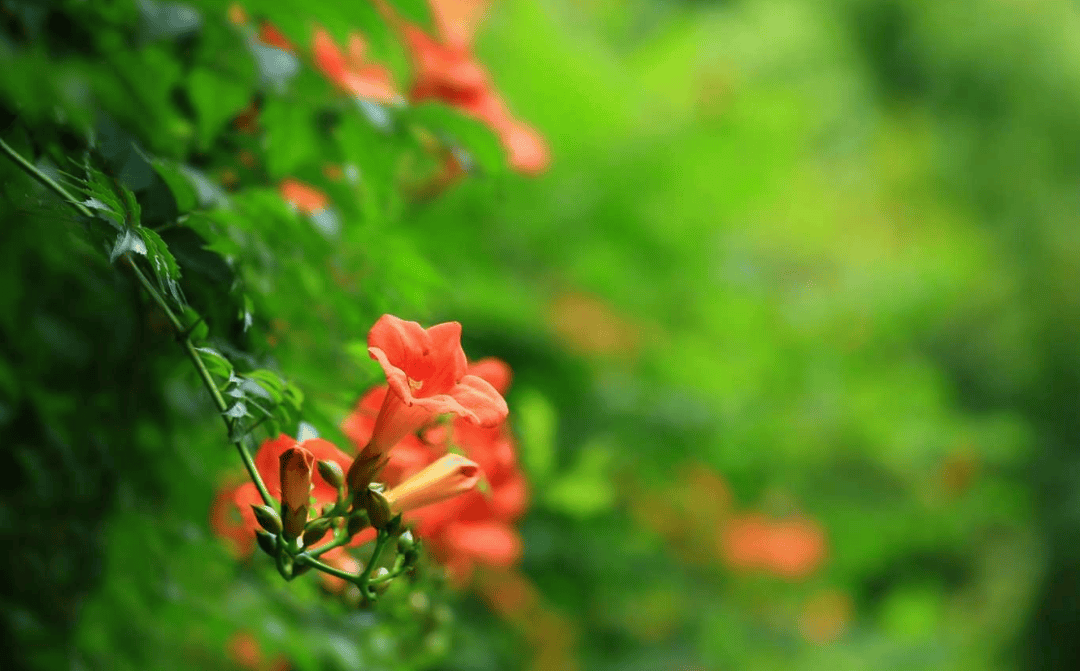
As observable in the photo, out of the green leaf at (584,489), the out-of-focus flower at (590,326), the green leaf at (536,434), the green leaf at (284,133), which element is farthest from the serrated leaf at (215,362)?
the out-of-focus flower at (590,326)

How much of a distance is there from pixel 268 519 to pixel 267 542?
0.02 meters

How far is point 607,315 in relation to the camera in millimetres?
3861

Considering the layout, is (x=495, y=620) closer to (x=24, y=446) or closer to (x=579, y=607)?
(x=579, y=607)

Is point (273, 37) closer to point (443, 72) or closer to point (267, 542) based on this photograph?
point (443, 72)

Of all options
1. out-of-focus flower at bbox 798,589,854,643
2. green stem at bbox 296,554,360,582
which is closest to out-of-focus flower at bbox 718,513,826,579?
out-of-focus flower at bbox 798,589,854,643

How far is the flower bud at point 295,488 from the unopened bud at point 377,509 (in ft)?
0.16

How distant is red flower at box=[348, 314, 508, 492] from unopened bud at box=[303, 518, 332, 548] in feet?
0.14

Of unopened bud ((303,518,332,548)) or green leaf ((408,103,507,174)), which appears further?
green leaf ((408,103,507,174))

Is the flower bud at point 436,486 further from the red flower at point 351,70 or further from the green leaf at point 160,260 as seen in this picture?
the red flower at point 351,70

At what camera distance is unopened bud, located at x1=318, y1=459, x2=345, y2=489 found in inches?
30.4

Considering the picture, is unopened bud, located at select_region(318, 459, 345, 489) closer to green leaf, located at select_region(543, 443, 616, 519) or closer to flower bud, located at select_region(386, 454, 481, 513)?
flower bud, located at select_region(386, 454, 481, 513)

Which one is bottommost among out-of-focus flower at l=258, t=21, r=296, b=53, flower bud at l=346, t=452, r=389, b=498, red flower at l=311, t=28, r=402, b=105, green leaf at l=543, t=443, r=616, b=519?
green leaf at l=543, t=443, r=616, b=519

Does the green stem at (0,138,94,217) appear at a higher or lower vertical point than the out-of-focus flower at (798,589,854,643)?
higher

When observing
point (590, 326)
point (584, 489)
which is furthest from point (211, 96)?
point (590, 326)
